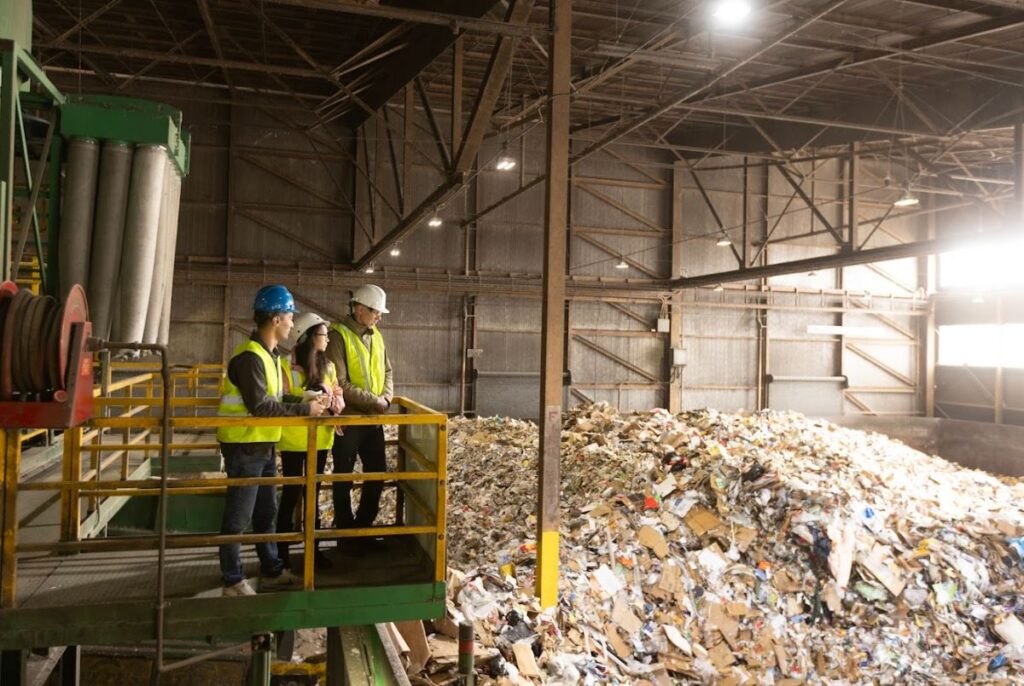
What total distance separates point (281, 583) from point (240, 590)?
0.24 metres

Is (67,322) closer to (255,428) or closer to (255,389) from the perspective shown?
(255,389)

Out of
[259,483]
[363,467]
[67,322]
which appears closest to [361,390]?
[363,467]

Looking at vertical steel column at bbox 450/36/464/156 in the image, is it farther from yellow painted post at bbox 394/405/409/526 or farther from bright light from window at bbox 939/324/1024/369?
bright light from window at bbox 939/324/1024/369

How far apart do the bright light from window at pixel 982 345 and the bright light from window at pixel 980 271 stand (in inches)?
52.1

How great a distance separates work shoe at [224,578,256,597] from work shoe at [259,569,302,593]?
8 cm

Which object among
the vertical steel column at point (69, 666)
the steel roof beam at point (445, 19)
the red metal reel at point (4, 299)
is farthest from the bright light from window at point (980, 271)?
the red metal reel at point (4, 299)

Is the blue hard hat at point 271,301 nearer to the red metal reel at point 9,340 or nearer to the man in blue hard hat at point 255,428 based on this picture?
the man in blue hard hat at point 255,428

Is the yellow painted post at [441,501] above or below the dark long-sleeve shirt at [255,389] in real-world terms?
below

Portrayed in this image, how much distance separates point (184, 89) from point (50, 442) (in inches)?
468

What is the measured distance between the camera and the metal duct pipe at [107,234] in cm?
509

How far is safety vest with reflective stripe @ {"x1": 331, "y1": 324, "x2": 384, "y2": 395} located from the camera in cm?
484

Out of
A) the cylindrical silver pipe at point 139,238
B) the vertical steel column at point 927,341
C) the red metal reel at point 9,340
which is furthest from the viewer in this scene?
the vertical steel column at point 927,341

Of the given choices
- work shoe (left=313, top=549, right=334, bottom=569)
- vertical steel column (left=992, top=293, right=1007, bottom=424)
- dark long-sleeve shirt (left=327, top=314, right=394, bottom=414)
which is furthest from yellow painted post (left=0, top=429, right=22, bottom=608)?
vertical steel column (left=992, top=293, right=1007, bottom=424)

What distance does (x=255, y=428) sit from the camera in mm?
4094
